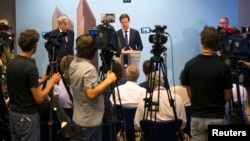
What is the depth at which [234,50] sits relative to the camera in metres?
4.34

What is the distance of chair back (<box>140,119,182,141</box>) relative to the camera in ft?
12.2

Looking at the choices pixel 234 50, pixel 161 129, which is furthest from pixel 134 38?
pixel 161 129

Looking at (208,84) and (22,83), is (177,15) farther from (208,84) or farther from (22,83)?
(22,83)

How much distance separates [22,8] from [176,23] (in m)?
3.29

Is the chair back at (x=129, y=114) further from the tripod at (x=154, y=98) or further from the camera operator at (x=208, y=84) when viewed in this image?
the camera operator at (x=208, y=84)

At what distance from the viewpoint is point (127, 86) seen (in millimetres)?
4688

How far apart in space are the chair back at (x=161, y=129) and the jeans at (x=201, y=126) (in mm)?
283

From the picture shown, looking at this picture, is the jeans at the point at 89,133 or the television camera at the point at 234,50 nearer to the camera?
the jeans at the point at 89,133

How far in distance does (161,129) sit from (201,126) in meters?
0.45

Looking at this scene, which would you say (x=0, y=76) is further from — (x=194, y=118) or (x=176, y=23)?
(x=176, y=23)

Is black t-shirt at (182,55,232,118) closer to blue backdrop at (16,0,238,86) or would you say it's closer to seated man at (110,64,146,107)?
seated man at (110,64,146,107)

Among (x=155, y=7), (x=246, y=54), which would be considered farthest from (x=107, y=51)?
(x=155, y=7)

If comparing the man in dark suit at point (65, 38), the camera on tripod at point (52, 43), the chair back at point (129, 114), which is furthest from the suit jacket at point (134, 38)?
the camera on tripod at point (52, 43)

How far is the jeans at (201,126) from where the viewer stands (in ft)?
11.1
